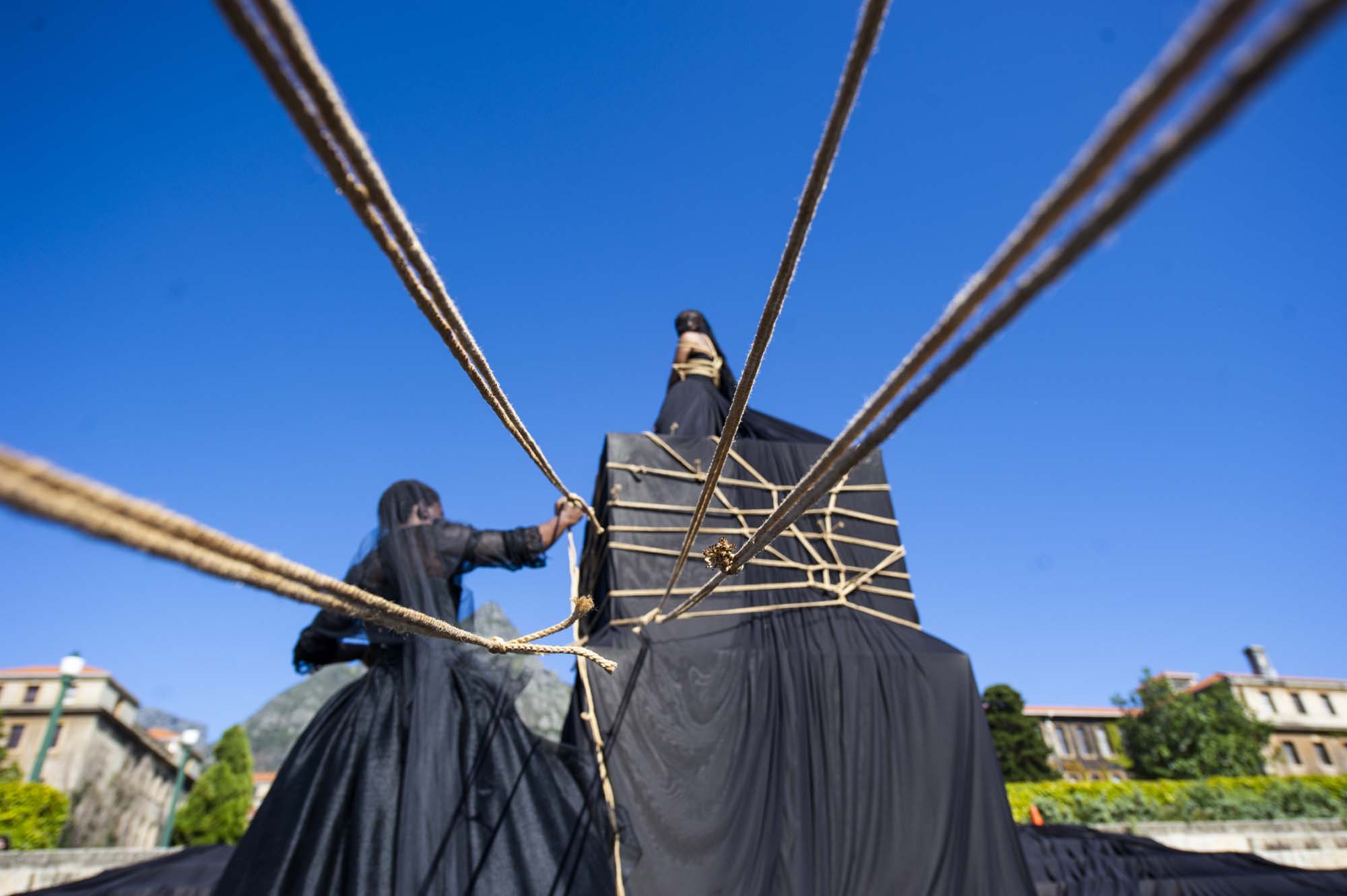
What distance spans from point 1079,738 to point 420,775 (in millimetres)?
44245

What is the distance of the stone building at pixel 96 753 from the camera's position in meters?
24.1

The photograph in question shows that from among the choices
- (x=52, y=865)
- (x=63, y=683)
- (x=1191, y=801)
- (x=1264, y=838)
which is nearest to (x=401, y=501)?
(x=52, y=865)

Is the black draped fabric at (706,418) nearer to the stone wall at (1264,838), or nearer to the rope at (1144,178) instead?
the rope at (1144,178)

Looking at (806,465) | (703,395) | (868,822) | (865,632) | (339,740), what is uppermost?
(703,395)

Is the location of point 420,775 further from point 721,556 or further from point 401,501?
point 721,556

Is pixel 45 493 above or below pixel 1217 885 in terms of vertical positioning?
above

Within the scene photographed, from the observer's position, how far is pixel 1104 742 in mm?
39469

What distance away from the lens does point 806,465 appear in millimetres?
5012

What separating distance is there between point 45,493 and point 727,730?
10.9 feet

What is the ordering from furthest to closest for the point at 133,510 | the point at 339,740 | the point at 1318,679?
the point at 1318,679
the point at 339,740
the point at 133,510

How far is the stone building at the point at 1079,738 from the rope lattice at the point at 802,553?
39227mm

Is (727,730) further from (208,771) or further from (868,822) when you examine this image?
(208,771)

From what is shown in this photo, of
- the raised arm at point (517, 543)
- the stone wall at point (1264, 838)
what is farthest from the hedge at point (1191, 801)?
the raised arm at point (517, 543)

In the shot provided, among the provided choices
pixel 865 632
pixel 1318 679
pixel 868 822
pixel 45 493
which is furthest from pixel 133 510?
pixel 1318 679
